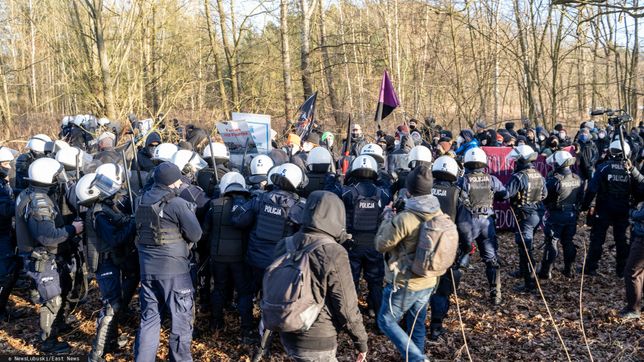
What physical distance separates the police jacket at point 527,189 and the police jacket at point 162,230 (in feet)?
16.8

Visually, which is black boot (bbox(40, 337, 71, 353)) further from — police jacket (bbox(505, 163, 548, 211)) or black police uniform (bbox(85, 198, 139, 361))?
police jacket (bbox(505, 163, 548, 211))

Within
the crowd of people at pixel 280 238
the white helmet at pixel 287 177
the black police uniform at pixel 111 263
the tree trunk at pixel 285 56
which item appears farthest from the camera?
the tree trunk at pixel 285 56

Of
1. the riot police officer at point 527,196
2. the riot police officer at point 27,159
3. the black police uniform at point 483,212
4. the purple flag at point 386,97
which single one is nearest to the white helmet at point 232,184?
the black police uniform at point 483,212

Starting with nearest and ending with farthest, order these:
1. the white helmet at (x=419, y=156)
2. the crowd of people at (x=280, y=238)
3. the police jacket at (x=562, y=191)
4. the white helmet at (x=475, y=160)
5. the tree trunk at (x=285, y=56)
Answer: the crowd of people at (x=280, y=238)
the white helmet at (x=475, y=160)
the police jacket at (x=562, y=191)
the white helmet at (x=419, y=156)
the tree trunk at (x=285, y=56)

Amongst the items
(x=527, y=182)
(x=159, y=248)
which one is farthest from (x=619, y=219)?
(x=159, y=248)

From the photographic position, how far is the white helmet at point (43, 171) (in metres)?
5.80

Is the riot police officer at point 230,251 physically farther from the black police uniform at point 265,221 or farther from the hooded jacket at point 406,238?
the hooded jacket at point 406,238

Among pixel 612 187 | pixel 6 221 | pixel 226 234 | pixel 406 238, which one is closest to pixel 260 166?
pixel 226 234

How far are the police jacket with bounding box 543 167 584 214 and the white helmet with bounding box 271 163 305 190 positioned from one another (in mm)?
4364

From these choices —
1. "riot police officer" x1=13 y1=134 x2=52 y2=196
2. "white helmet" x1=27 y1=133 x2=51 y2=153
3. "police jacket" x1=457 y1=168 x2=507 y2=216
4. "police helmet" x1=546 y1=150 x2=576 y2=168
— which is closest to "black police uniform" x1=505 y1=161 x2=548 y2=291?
"police helmet" x1=546 y1=150 x2=576 y2=168

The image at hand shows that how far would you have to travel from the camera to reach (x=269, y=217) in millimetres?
5824

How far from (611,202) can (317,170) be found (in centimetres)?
470

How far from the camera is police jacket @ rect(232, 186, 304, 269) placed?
228 inches

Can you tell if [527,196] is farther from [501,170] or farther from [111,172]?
[111,172]
